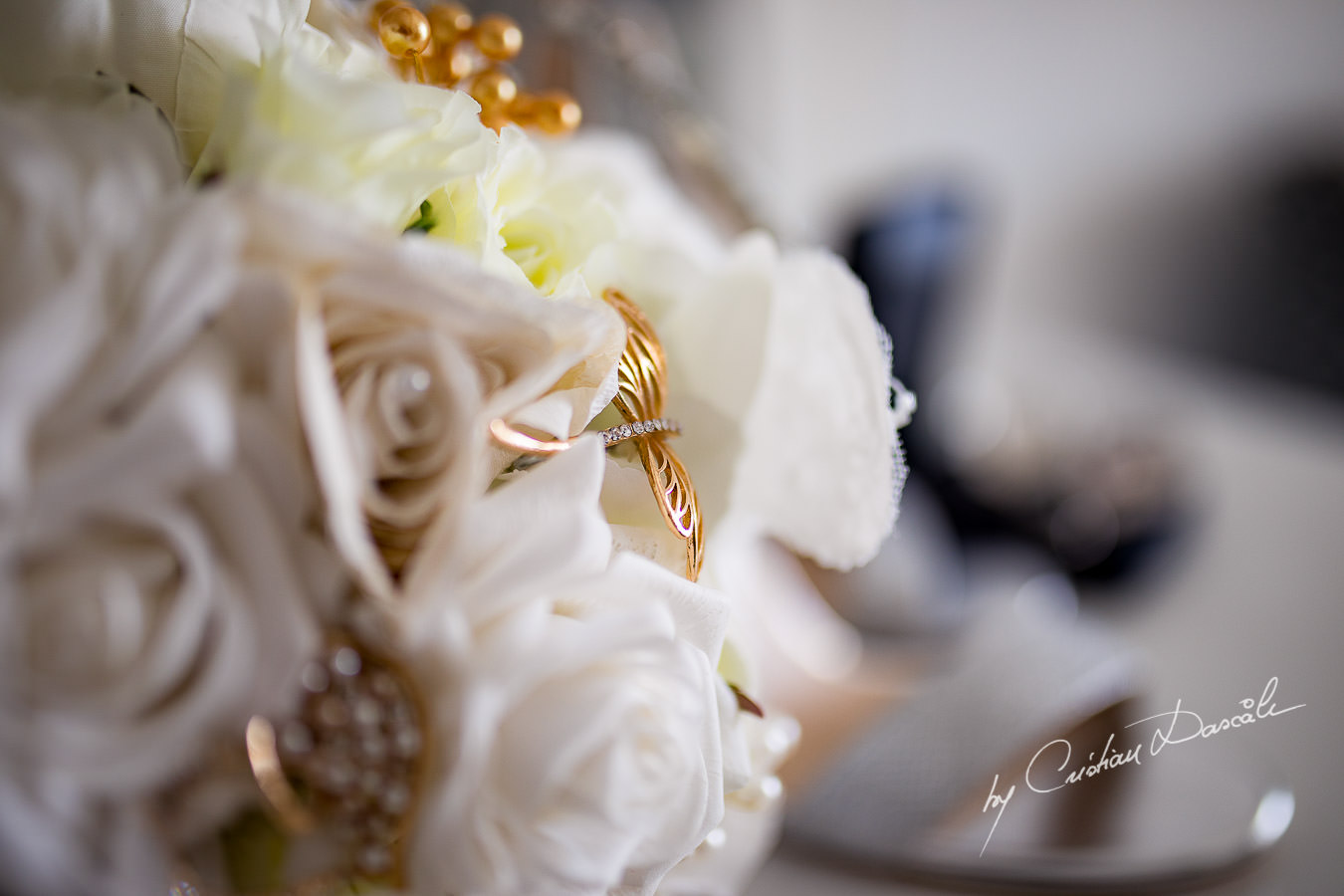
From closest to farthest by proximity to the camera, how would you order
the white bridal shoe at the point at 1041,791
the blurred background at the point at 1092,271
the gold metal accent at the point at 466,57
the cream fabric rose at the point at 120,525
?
the cream fabric rose at the point at 120,525 → the gold metal accent at the point at 466,57 → the white bridal shoe at the point at 1041,791 → the blurred background at the point at 1092,271

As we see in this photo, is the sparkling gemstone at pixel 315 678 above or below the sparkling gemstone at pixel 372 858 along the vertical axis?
above

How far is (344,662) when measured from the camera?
170mm

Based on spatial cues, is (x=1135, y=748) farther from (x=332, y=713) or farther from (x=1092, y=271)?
(x=1092, y=271)

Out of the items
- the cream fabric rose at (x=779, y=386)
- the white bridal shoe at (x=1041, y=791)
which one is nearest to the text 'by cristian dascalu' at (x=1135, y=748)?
the white bridal shoe at (x=1041, y=791)

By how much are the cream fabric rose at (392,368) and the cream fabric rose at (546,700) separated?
1 cm

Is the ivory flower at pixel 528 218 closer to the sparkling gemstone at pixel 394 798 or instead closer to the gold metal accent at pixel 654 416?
A: the gold metal accent at pixel 654 416

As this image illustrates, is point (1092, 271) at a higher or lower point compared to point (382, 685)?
lower

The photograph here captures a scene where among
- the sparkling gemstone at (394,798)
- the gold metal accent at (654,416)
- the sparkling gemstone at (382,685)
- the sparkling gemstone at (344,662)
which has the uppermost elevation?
the gold metal accent at (654,416)

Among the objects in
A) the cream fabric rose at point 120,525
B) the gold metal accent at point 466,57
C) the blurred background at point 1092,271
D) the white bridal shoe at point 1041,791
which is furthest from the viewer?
the blurred background at point 1092,271

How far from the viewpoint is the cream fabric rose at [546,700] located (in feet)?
0.56

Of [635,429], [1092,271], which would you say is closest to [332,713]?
[635,429]

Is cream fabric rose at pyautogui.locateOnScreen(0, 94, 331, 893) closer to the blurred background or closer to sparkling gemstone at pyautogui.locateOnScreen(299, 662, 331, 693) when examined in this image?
sparkling gemstone at pyautogui.locateOnScreen(299, 662, 331, 693)

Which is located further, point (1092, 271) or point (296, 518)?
point (1092, 271)

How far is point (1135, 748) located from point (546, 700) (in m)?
0.40
